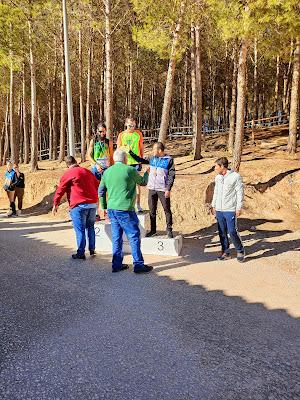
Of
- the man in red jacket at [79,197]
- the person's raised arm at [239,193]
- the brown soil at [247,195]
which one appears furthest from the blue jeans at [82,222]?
the brown soil at [247,195]

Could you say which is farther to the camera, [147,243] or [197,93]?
[197,93]

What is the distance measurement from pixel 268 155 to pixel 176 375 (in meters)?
15.6

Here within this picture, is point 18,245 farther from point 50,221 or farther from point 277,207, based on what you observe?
point 277,207

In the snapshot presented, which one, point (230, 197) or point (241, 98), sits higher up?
point (241, 98)

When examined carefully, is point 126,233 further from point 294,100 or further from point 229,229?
point 294,100

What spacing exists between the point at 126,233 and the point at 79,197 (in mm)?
1344

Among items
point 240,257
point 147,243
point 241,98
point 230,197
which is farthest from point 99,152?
point 241,98

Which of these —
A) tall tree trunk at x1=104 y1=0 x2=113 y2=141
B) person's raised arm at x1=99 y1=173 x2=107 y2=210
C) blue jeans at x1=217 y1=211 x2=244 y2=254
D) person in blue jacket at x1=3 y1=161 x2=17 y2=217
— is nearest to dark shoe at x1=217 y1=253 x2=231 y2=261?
blue jeans at x1=217 y1=211 x2=244 y2=254

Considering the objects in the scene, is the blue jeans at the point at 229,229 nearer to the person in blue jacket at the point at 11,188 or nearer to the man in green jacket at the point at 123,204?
the man in green jacket at the point at 123,204

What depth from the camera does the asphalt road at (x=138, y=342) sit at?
3248mm

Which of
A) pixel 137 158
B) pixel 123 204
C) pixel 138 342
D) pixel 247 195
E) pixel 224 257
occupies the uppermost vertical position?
pixel 137 158

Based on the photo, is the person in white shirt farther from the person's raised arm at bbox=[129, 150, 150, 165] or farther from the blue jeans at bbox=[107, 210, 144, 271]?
the blue jeans at bbox=[107, 210, 144, 271]

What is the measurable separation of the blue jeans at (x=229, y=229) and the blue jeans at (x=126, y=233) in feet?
5.83

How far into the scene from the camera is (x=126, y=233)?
6.53 m
